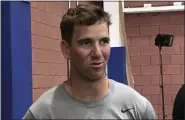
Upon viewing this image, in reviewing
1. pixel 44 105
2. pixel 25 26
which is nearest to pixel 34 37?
pixel 25 26

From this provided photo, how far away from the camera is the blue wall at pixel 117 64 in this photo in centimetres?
201

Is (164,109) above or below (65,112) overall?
below

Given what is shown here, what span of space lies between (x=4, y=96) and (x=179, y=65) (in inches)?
96.9

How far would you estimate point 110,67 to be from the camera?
2.05 metres

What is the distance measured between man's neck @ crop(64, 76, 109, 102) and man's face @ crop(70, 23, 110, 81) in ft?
0.09

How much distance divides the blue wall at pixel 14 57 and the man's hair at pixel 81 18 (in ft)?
1.17

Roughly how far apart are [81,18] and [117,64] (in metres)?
1.21

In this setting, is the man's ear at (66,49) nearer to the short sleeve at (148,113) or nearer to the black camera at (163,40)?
the short sleeve at (148,113)

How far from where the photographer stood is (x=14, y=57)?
1202 millimetres

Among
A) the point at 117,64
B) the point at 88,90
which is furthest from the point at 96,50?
the point at 117,64

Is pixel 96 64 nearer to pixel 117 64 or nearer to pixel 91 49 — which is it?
pixel 91 49

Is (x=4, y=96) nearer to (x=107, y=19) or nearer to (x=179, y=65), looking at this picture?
(x=107, y=19)

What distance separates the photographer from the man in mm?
844

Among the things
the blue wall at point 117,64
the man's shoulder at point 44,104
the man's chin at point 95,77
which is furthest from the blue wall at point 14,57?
the blue wall at point 117,64
